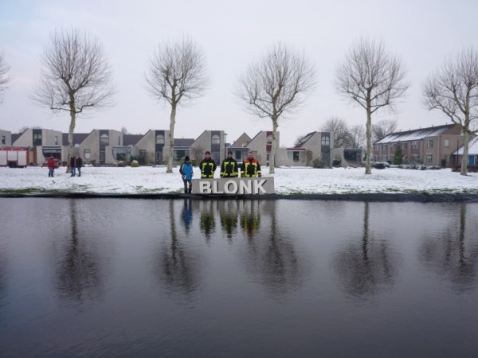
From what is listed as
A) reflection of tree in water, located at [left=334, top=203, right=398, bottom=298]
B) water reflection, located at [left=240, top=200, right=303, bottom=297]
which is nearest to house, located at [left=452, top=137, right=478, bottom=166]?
water reflection, located at [left=240, top=200, right=303, bottom=297]

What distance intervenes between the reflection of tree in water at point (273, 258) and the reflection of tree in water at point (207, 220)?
2.81 feet

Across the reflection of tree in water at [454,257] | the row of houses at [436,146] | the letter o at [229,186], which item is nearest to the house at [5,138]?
the letter o at [229,186]

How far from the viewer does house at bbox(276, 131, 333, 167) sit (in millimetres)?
63188

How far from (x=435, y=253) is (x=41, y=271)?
A: 6.99 meters

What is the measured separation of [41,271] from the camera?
222 inches

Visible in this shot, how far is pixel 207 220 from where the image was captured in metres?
10.5

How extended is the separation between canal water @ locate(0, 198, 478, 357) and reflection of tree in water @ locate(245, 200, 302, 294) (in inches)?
1.3

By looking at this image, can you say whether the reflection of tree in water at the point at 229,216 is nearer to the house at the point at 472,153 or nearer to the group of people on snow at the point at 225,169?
the group of people on snow at the point at 225,169

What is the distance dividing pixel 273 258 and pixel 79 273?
322cm

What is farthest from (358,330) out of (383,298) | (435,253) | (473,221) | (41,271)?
(473,221)

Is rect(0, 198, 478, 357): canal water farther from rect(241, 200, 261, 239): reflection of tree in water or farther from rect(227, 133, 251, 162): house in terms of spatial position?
rect(227, 133, 251, 162): house

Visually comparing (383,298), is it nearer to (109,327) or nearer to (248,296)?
(248,296)

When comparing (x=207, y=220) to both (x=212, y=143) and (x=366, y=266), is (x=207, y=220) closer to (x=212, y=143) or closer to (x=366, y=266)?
(x=366, y=266)

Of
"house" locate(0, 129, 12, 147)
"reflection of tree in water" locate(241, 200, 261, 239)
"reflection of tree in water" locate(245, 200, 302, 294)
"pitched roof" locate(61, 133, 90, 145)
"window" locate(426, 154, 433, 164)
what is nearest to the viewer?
"reflection of tree in water" locate(245, 200, 302, 294)
